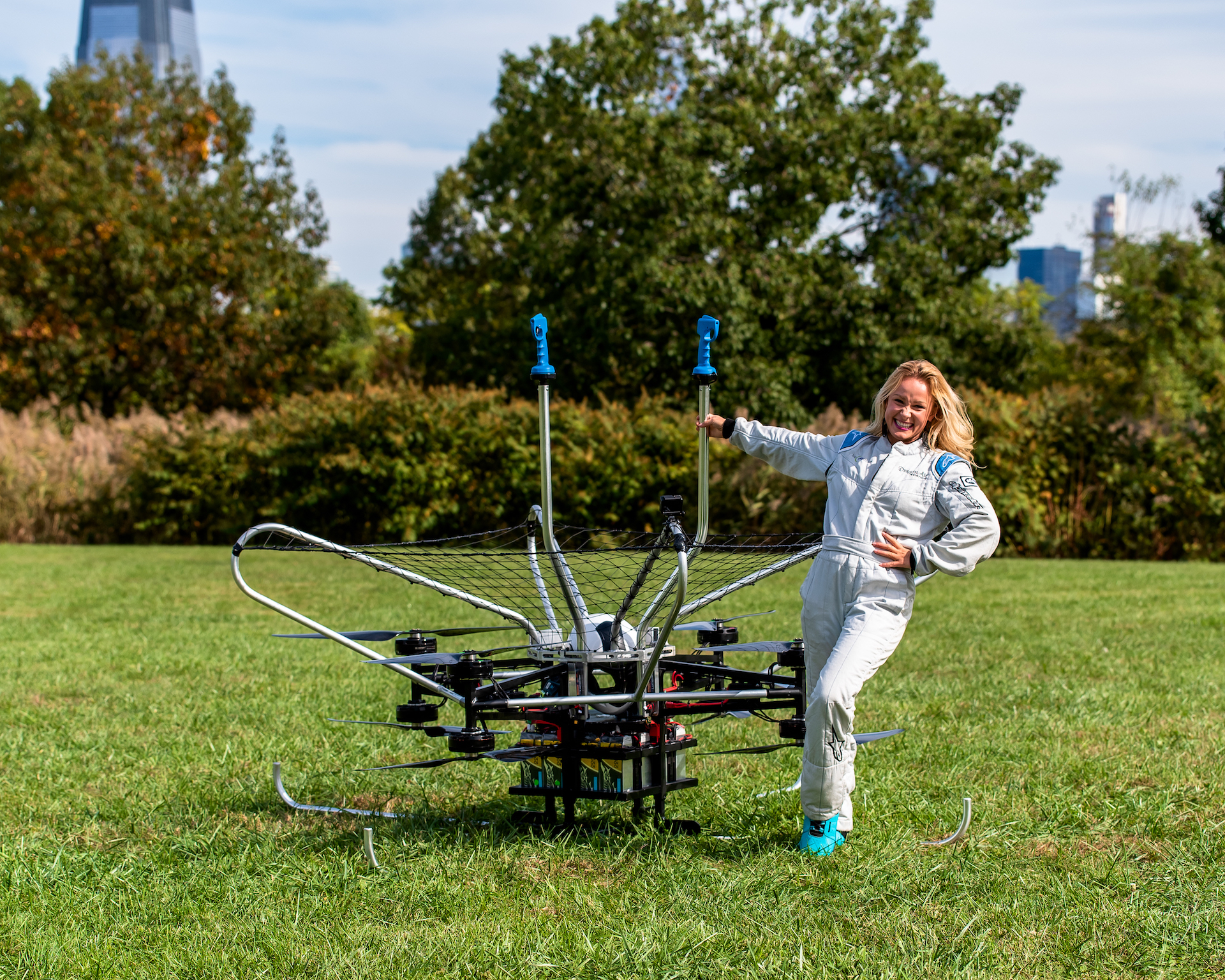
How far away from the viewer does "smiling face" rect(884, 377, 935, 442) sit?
3.86 metres

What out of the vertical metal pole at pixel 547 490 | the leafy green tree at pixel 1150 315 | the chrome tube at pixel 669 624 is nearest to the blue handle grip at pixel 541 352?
the vertical metal pole at pixel 547 490

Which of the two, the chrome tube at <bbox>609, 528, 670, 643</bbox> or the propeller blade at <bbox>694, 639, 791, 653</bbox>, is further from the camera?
the propeller blade at <bbox>694, 639, 791, 653</bbox>

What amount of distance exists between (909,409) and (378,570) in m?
1.72

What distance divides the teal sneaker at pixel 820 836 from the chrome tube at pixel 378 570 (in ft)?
3.36

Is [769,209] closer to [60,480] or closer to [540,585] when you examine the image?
[60,480]

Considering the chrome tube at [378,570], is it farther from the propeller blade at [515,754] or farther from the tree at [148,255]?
the tree at [148,255]

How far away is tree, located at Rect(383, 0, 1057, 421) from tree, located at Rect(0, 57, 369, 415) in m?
7.95

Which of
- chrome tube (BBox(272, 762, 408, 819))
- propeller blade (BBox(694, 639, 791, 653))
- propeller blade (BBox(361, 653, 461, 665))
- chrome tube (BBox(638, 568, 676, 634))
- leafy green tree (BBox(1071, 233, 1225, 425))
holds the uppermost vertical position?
leafy green tree (BBox(1071, 233, 1225, 425))

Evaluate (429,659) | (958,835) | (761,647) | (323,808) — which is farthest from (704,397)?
(323,808)

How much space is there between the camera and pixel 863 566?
145 inches

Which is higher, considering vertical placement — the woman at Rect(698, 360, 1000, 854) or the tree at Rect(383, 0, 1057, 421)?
the tree at Rect(383, 0, 1057, 421)

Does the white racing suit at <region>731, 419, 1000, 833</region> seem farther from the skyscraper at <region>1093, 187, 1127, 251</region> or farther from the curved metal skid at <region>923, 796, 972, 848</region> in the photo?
the skyscraper at <region>1093, 187, 1127, 251</region>

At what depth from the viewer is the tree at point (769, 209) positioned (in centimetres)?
1950

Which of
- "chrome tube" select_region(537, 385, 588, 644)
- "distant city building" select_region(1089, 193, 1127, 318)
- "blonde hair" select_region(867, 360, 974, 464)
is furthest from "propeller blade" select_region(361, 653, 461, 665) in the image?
"distant city building" select_region(1089, 193, 1127, 318)
